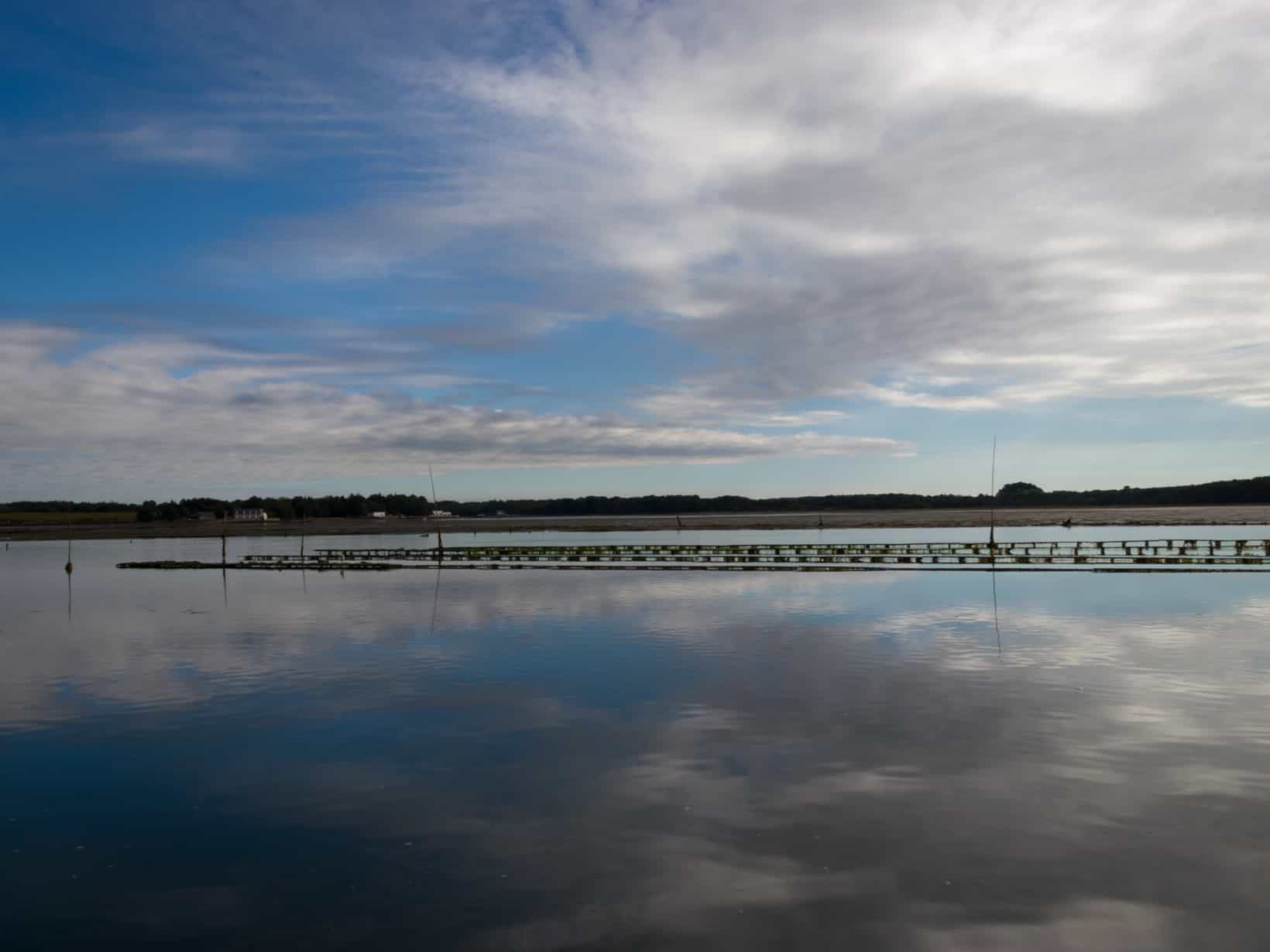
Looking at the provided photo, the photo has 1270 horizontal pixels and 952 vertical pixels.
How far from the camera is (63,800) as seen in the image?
38.9 ft

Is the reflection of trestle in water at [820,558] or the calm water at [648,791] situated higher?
the reflection of trestle in water at [820,558]

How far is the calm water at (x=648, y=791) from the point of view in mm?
8289

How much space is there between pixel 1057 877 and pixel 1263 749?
20.2ft

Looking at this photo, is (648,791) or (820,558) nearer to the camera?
(648,791)

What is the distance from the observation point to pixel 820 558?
5616 centimetres

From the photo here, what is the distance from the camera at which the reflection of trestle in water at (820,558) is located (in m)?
49.5

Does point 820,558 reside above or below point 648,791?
above

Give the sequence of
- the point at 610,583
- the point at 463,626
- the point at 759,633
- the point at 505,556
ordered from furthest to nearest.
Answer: the point at 505,556, the point at 610,583, the point at 463,626, the point at 759,633

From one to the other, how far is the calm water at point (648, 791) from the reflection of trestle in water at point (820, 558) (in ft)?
84.9

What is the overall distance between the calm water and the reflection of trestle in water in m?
25.9

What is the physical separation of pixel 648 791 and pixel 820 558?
151 feet

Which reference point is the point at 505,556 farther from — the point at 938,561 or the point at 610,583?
the point at 938,561

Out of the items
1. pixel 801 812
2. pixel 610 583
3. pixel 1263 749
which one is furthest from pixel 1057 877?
pixel 610 583

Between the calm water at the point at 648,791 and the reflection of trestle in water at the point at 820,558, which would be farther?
the reflection of trestle in water at the point at 820,558
